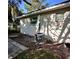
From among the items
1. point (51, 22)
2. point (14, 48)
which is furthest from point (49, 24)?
point (14, 48)

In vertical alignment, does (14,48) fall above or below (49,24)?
below

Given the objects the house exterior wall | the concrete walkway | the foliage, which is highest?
the house exterior wall

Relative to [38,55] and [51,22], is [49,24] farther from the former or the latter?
[38,55]

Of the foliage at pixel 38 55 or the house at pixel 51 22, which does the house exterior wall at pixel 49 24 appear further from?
the foliage at pixel 38 55

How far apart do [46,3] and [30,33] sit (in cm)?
40

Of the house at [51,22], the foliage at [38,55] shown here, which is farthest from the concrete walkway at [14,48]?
the house at [51,22]

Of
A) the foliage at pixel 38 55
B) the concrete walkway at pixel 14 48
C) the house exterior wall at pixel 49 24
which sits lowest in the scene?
the foliage at pixel 38 55

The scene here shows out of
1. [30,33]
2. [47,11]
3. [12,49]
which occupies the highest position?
[47,11]

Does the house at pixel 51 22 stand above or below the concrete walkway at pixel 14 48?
above

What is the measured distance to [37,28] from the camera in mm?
2266

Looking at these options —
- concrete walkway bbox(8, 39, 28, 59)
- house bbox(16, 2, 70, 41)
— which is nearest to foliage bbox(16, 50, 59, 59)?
concrete walkway bbox(8, 39, 28, 59)

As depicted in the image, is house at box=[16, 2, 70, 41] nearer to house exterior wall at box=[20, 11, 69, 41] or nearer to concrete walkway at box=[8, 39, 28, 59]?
house exterior wall at box=[20, 11, 69, 41]
